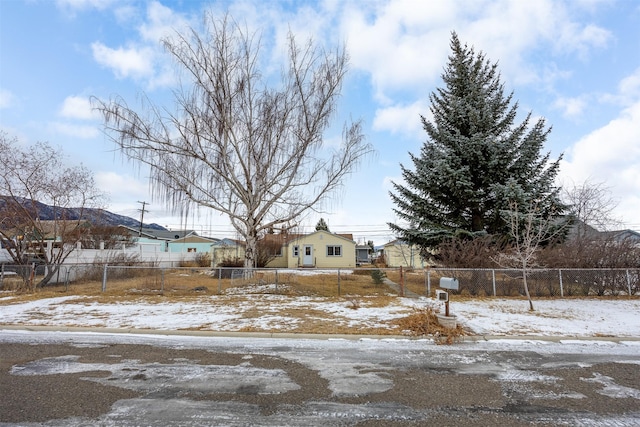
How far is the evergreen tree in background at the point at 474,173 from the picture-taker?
1519 cm

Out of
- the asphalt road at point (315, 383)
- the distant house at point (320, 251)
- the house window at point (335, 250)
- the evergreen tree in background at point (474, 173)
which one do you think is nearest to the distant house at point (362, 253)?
the distant house at point (320, 251)

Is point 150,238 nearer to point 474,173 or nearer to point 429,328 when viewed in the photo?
point 474,173

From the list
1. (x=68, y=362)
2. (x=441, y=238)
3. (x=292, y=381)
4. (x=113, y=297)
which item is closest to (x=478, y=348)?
(x=292, y=381)

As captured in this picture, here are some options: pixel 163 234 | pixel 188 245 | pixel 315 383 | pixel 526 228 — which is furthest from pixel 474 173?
pixel 163 234

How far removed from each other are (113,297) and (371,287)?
32.8ft

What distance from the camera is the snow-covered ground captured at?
24.5 feet

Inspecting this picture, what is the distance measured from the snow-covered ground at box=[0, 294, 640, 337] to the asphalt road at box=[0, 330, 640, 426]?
101 centimetres

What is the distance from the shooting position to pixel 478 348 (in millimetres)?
6078

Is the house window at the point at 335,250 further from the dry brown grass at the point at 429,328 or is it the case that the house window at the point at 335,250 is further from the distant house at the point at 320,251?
the dry brown grass at the point at 429,328

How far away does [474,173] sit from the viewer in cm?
1633

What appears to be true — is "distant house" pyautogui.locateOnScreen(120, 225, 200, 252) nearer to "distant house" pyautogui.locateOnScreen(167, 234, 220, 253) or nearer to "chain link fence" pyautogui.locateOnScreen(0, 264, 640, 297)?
"distant house" pyautogui.locateOnScreen(167, 234, 220, 253)

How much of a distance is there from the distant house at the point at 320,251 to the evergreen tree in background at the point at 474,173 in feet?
51.3

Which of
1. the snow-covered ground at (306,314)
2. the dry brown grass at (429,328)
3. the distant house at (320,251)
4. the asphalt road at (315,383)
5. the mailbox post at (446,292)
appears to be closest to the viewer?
the asphalt road at (315,383)

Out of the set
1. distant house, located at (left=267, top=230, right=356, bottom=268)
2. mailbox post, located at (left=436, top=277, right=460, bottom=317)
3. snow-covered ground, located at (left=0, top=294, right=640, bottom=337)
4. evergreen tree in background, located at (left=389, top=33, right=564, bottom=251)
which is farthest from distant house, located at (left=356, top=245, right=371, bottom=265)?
mailbox post, located at (left=436, top=277, right=460, bottom=317)
